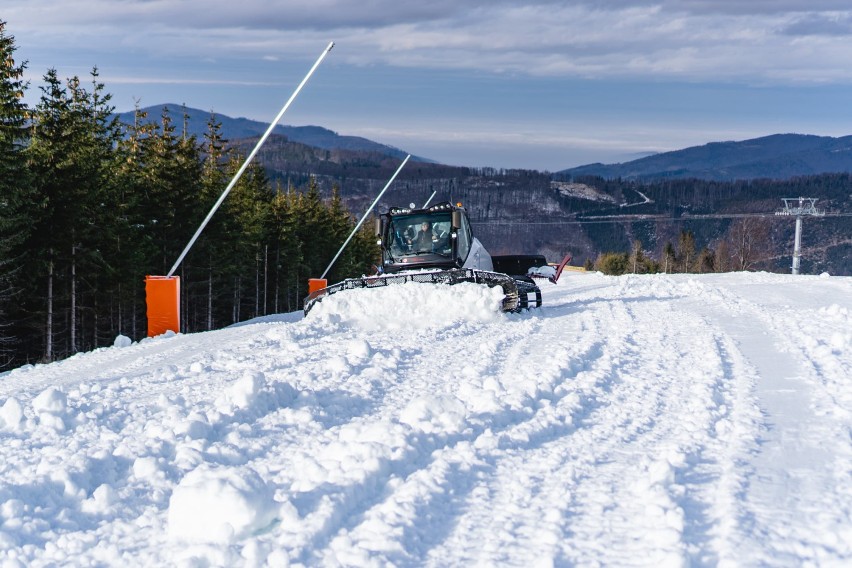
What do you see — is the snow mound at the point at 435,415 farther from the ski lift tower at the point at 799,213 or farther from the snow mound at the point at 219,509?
the ski lift tower at the point at 799,213

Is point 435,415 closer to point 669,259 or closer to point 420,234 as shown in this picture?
point 420,234

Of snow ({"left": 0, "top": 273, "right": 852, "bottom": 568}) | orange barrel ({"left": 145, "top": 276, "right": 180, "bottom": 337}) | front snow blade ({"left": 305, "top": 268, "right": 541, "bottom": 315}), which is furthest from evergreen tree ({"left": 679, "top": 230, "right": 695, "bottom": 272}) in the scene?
snow ({"left": 0, "top": 273, "right": 852, "bottom": 568})

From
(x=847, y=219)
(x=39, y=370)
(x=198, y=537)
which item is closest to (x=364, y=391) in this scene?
(x=198, y=537)

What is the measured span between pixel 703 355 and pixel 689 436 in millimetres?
4166

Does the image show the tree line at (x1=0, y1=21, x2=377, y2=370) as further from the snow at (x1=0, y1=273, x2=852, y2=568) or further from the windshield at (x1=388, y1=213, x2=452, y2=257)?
the snow at (x1=0, y1=273, x2=852, y2=568)

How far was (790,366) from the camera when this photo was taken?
28.5 ft

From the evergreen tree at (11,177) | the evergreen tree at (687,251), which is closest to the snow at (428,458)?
the evergreen tree at (11,177)

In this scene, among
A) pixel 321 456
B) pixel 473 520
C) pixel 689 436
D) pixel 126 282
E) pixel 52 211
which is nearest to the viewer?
pixel 473 520

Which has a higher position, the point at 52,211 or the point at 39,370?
the point at 52,211

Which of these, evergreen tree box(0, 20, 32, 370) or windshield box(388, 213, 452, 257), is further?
evergreen tree box(0, 20, 32, 370)

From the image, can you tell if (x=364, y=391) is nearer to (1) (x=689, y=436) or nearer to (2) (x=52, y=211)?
(1) (x=689, y=436)

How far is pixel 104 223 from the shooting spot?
2798 cm

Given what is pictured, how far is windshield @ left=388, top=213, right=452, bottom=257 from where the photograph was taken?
15.9m

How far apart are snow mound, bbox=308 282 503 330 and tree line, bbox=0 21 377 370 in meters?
6.57
